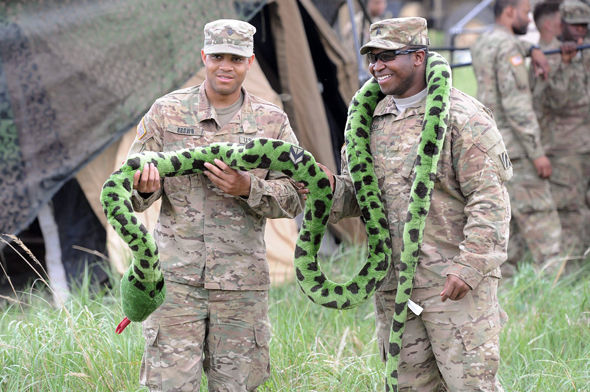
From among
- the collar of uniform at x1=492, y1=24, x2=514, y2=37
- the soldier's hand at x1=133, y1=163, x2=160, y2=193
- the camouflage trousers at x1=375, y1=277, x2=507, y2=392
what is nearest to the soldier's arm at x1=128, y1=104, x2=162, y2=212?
the soldier's hand at x1=133, y1=163, x2=160, y2=193

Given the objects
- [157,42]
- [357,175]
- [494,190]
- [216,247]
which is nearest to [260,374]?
[216,247]

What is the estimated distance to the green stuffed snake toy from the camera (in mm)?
3084

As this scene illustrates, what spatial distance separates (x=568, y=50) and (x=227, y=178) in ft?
14.0

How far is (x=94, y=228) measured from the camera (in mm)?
6004

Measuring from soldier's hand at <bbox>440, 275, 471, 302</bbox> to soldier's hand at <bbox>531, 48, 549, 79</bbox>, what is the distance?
3.85m

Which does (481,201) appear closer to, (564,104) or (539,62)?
(539,62)

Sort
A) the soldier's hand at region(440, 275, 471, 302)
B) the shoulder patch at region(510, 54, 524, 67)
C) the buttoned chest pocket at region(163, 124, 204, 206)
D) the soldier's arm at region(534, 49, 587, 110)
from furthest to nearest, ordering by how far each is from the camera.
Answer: the soldier's arm at region(534, 49, 587, 110) → the shoulder patch at region(510, 54, 524, 67) → the buttoned chest pocket at region(163, 124, 204, 206) → the soldier's hand at region(440, 275, 471, 302)

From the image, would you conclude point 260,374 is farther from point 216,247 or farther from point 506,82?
point 506,82

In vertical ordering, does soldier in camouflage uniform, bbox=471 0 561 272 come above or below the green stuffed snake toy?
below

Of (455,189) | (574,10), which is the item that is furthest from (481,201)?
(574,10)

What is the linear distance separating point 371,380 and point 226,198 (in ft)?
4.25

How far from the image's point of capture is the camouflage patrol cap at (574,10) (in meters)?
6.68

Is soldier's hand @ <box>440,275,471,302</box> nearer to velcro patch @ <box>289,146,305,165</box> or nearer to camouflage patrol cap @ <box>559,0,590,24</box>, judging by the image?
velcro patch @ <box>289,146,305,165</box>

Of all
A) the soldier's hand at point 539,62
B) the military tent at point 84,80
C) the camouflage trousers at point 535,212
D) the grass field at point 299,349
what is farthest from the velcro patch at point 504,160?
the soldier's hand at point 539,62
